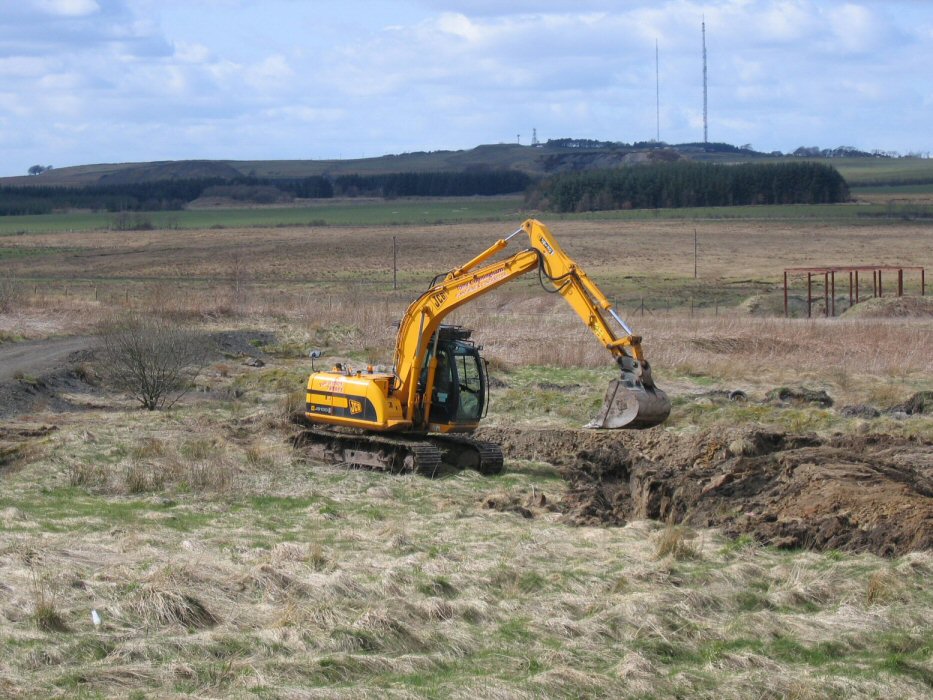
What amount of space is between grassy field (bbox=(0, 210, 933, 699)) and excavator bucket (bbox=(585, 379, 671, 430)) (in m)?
1.32

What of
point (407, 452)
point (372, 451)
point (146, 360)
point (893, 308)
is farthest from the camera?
point (893, 308)

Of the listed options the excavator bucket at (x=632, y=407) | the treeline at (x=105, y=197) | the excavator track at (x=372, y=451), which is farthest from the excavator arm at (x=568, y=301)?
the treeline at (x=105, y=197)

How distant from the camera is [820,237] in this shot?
95000mm

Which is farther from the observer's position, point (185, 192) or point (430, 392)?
point (185, 192)

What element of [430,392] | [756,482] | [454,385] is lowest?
[756,482]

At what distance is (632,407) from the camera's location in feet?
55.0

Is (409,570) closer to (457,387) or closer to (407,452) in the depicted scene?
(407,452)

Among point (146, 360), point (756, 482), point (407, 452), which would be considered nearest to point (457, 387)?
point (407, 452)

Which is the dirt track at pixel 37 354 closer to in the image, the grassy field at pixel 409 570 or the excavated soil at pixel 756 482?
the grassy field at pixel 409 570

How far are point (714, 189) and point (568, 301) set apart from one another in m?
127

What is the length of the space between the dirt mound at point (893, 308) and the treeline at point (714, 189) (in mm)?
97841

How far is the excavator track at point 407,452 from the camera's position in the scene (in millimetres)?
18734

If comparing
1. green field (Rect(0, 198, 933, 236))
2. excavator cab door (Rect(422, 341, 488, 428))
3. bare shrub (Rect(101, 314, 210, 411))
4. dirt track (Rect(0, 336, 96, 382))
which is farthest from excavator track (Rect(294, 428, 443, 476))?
green field (Rect(0, 198, 933, 236))

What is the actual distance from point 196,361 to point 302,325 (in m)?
11.0
